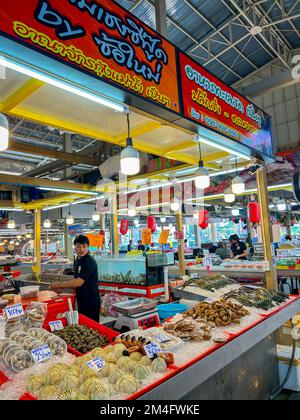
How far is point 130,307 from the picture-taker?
11.5 feet

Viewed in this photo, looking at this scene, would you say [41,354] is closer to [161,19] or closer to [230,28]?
[161,19]

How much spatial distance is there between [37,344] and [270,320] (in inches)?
102

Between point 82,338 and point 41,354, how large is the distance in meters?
0.50

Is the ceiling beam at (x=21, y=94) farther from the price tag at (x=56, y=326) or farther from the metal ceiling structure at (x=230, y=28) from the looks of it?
the metal ceiling structure at (x=230, y=28)

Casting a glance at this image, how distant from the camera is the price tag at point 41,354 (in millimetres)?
2174

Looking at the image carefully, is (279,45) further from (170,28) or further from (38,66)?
(38,66)

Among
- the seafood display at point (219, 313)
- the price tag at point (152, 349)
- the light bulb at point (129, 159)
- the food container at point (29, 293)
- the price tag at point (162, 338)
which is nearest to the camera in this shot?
the price tag at point (152, 349)

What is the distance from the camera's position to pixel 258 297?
159 inches

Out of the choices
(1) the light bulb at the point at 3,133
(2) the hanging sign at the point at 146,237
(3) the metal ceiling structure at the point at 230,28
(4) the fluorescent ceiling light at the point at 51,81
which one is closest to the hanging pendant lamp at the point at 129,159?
(4) the fluorescent ceiling light at the point at 51,81

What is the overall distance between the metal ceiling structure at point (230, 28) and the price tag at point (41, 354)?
32.4ft

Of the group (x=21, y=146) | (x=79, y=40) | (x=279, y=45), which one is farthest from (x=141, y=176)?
(x=279, y=45)

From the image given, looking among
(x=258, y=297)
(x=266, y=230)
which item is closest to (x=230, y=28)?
(x=266, y=230)

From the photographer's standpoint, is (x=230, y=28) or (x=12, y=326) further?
(x=230, y=28)

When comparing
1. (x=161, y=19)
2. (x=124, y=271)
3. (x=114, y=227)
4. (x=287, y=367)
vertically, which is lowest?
(x=287, y=367)
